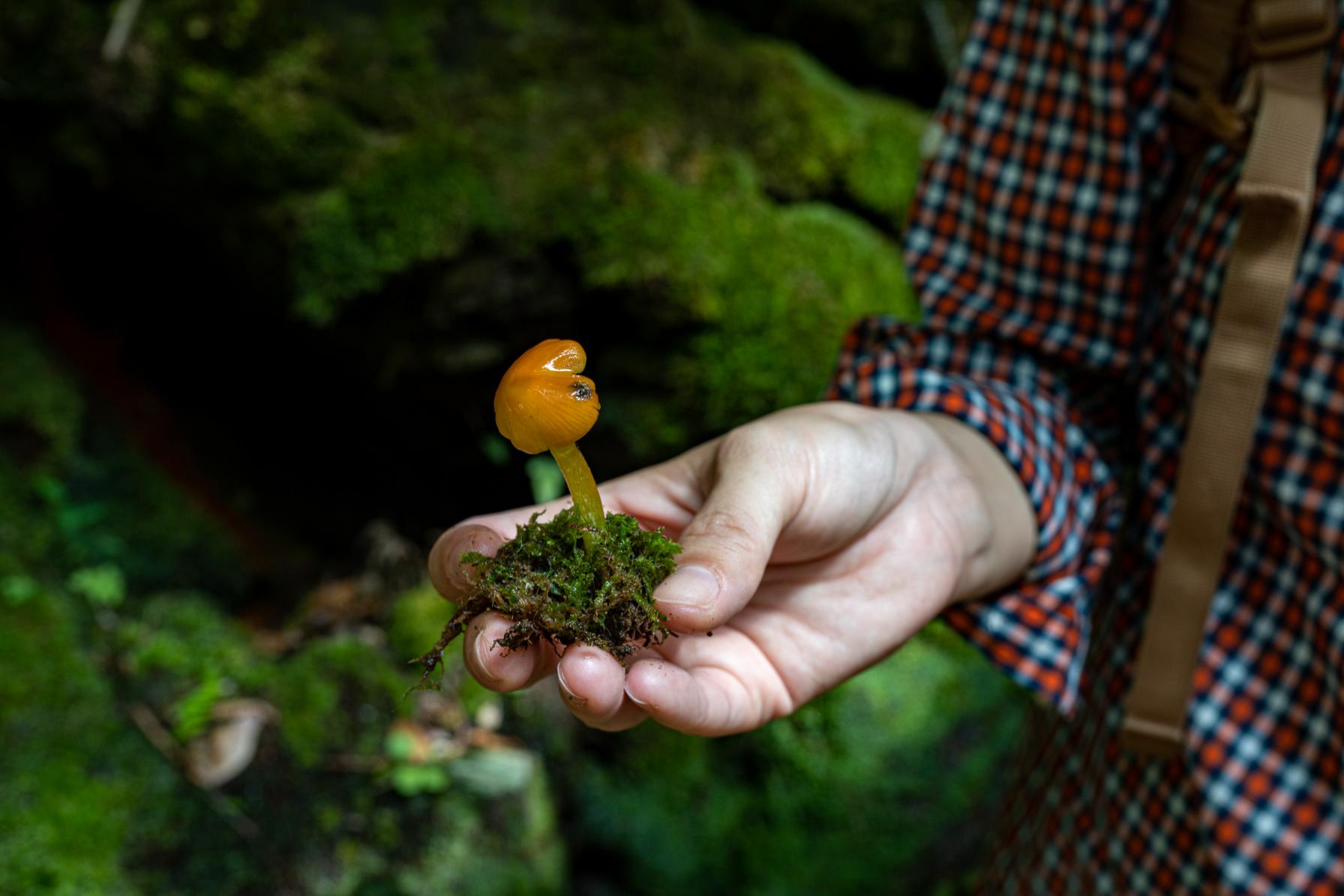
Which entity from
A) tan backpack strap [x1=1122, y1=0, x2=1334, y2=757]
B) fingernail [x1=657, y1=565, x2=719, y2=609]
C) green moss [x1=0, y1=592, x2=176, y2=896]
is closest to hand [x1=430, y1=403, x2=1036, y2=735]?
fingernail [x1=657, y1=565, x2=719, y2=609]

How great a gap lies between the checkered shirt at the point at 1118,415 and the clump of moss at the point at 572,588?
2.15ft

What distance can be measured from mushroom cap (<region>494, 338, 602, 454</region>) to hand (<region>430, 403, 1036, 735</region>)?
0.52ft

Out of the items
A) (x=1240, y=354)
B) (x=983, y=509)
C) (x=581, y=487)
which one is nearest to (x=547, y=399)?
(x=581, y=487)

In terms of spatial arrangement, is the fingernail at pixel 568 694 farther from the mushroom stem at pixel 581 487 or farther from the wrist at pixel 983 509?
the wrist at pixel 983 509

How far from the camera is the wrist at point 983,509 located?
1.46m

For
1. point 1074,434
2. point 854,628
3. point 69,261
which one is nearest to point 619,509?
point 854,628

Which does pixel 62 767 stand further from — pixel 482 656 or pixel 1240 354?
pixel 1240 354

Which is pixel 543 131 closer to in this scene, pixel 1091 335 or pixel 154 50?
pixel 154 50

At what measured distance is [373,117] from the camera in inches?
113

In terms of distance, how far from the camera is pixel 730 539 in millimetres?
1037

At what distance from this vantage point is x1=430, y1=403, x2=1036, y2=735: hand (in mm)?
1022

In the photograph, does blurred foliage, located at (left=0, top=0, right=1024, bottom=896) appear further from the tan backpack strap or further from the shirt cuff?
the tan backpack strap

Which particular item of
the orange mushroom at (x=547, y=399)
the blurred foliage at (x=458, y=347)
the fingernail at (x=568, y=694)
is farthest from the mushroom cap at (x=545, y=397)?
the blurred foliage at (x=458, y=347)

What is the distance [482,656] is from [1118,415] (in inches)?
51.1
